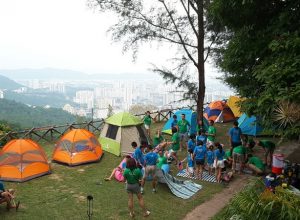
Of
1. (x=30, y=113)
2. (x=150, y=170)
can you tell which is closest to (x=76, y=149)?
(x=150, y=170)

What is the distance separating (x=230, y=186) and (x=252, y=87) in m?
3.59

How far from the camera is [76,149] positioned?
13.1 m

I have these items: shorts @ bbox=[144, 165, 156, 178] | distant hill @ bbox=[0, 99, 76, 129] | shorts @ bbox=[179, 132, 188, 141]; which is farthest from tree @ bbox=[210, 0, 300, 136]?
distant hill @ bbox=[0, 99, 76, 129]

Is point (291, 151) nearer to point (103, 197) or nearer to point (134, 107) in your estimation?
point (103, 197)

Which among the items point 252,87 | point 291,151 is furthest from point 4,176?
point 291,151

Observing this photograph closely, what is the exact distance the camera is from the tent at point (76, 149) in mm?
13031

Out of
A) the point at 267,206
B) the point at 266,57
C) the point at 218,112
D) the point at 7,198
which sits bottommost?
the point at 7,198

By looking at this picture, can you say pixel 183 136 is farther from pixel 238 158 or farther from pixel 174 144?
pixel 238 158

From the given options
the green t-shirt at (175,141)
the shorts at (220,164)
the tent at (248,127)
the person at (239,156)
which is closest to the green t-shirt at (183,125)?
the green t-shirt at (175,141)

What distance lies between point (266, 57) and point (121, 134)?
7579 mm

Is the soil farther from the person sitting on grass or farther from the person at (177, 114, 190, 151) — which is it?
the person sitting on grass

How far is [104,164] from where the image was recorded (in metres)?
13.3

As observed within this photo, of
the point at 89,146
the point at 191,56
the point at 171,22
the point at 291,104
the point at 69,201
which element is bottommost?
the point at 69,201

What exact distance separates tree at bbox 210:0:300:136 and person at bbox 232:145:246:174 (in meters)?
2.56
